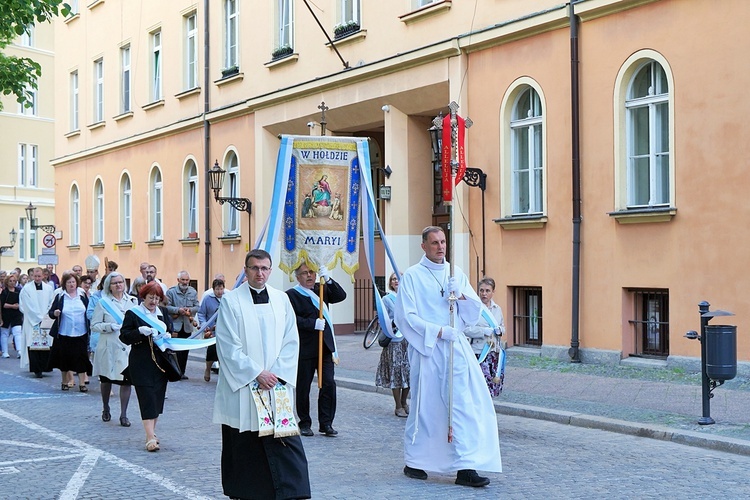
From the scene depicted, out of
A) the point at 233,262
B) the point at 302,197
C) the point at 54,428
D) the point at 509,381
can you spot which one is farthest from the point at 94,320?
the point at 233,262

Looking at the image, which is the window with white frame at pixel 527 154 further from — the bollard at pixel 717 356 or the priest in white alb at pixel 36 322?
the priest in white alb at pixel 36 322

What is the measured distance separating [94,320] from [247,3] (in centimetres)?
1510

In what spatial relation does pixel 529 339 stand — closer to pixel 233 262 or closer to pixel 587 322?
pixel 587 322

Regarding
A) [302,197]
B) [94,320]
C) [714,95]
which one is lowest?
[94,320]

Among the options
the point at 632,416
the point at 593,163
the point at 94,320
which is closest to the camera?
the point at 632,416

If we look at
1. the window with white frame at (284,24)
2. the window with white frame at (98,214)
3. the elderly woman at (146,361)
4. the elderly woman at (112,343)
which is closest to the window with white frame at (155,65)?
the window with white frame at (98,214)

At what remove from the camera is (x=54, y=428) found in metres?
11.8

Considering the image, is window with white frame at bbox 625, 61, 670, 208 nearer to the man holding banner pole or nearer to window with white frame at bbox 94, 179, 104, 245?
the man holding banner pole

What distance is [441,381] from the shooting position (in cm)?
873

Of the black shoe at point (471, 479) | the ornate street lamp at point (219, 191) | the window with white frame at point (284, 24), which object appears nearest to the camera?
the black shoe at point (471, 479)

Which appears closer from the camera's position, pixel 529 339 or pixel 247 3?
pixel 529 339

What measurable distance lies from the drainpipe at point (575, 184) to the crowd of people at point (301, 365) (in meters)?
4.00

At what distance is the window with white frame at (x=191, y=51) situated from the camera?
2924cm

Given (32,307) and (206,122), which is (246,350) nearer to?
(32,307)
